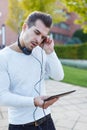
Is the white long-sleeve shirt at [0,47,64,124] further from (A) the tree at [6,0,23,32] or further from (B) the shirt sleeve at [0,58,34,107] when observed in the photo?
(A) the tree at [6,0,23,32]

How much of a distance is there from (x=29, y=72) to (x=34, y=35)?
286mm

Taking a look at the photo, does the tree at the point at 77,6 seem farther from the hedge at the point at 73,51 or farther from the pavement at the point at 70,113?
the hedge at the point at 73,51

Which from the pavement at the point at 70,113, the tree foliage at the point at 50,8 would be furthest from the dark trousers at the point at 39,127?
the tree foliage at the point at 50,8

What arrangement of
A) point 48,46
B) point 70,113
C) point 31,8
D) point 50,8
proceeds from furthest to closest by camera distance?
point 50,8 < point 31,8 < point 70,113 < point 48,46

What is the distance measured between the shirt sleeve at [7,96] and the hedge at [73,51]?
76.7 ft

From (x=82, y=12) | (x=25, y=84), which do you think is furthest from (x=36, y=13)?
(x=82, y=12)

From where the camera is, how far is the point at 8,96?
2705 mm

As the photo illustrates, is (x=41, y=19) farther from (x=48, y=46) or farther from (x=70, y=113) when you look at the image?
(x=70, y=113)

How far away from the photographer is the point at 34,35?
2762mm

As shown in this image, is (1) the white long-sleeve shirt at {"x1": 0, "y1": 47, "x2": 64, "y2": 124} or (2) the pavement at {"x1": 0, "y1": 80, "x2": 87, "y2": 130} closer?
(1) the white long-sleeve shirt at {"x1": 0, "y1": 47, "x2": 64, "y2": 124}

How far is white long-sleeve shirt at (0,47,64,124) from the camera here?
2.72m

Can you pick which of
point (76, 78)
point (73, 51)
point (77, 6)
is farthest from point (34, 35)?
point (73, 51)

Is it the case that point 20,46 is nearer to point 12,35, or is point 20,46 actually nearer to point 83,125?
point 83,125

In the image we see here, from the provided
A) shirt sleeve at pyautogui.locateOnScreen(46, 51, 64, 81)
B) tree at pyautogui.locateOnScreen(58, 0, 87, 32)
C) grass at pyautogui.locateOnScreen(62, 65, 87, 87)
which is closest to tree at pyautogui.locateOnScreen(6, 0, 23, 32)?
grass at pyautogui.locateOnScreen(62, 65, 87, 87)
